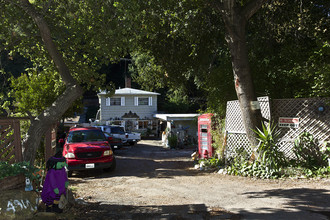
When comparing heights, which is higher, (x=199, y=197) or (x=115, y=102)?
(x=115, y=102)

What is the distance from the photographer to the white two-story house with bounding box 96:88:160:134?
1321 inches

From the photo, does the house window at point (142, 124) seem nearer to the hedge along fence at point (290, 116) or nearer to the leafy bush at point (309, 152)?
the hedge along fence at point (290, 116)

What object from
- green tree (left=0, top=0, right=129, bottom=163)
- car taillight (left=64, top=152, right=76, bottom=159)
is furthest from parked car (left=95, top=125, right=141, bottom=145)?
green tree (left=0, top=0, right=129, bottom=163)

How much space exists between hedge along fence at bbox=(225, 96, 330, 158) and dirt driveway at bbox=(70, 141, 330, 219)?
1498 millimetres

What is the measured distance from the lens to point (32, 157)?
6820mm

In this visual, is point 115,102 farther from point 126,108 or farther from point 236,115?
point 236,115

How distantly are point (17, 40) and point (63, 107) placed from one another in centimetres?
448

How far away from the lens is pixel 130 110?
3431 centimetres

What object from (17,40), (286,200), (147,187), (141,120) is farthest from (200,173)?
(141,120)

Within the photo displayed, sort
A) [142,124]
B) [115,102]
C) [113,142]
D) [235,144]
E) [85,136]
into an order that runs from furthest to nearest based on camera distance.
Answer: [142,124] → [115,102] → [113,142] → [85,136] → [235,144]

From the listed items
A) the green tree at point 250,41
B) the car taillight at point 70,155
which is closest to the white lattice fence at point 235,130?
the green tree at point 250,41

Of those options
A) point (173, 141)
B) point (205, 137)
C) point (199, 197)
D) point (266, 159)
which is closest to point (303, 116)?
point (266, 159)

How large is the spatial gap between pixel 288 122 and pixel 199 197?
442 cm

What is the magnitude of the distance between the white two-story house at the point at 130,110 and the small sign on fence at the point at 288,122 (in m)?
24.6
